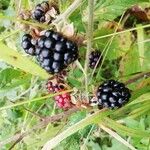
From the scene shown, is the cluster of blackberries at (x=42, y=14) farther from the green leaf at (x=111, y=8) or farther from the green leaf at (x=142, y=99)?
the green leaf at (x=142, y=99)

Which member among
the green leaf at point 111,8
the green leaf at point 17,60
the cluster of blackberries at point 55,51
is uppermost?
the green leaf at point 111,8

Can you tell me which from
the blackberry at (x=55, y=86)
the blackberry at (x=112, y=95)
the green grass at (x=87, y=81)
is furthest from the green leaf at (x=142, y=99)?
the blackberry at (x=55, y=86)

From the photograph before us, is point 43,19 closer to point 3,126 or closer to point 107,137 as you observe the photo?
point 107,137

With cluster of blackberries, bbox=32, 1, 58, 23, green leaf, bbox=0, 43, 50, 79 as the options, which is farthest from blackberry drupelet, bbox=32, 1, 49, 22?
green leaf, bbox=0, 43, 50, 79

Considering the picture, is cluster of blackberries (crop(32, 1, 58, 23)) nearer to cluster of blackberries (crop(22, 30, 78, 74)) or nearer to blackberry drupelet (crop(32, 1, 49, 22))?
blackberry drupelet (crop(32, 1, 49, 22))

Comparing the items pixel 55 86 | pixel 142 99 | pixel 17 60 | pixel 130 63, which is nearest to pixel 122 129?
pixel 142 99

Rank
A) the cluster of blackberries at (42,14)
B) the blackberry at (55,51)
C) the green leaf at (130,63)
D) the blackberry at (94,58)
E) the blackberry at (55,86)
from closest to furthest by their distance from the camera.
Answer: the blackberry at (55,51) → the cluster of blackberries at (42,14) → the blackberry at (55,86) → the blackberry at (94,58) → the green leaf at (130,63)

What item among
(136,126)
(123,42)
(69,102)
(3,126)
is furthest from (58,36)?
(3,126)

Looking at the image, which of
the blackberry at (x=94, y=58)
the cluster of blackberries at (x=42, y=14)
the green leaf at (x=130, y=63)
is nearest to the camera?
the cluster of blackberries at (x=42, y=14)

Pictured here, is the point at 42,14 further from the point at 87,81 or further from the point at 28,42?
the point at 87,81
